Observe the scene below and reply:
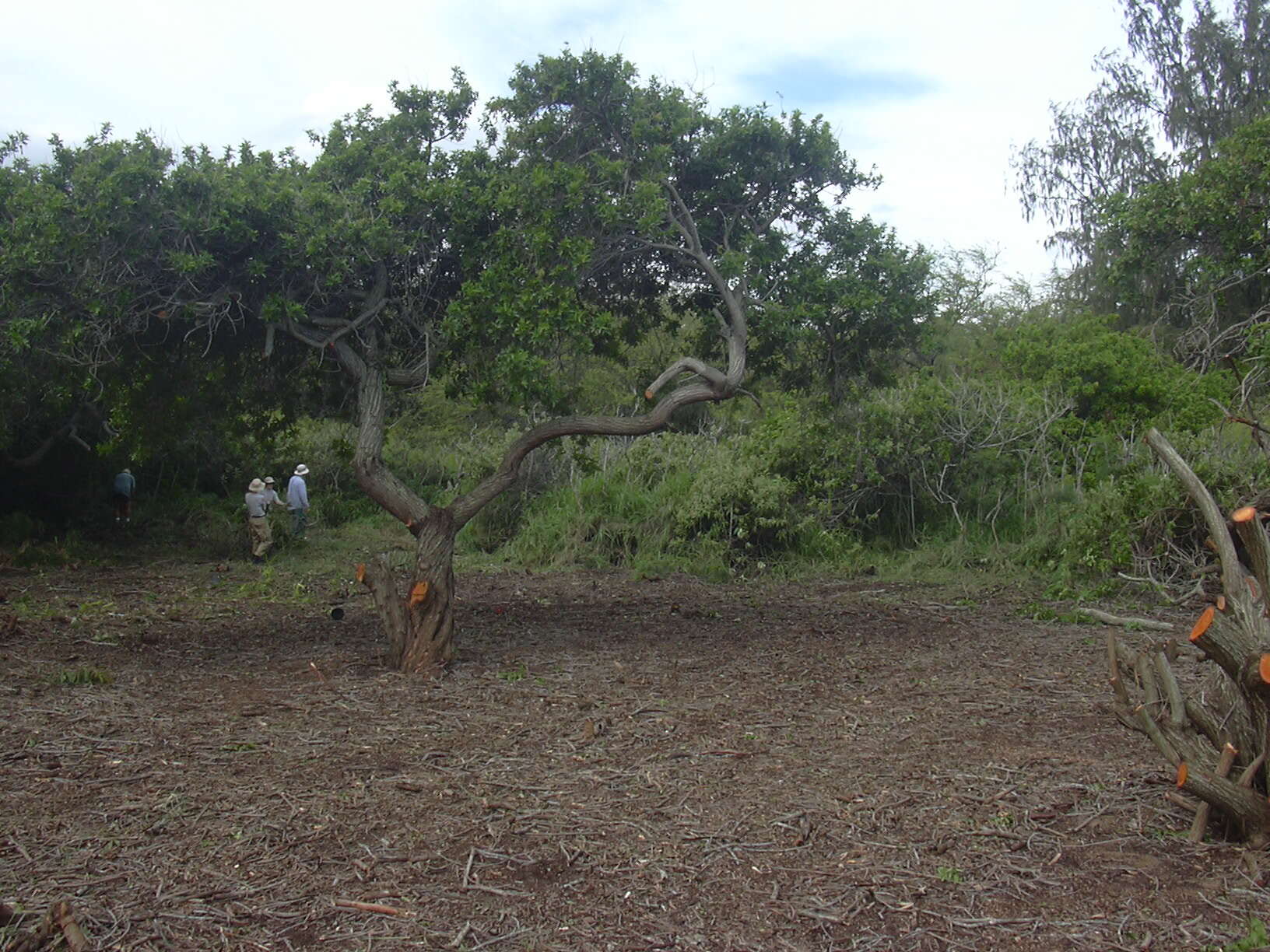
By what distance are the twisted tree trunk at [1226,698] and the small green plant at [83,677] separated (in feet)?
21.4

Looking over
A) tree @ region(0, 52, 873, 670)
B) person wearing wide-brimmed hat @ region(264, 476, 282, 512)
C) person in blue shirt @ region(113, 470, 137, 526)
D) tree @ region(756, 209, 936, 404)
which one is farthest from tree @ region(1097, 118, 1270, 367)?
person in blue shirt @ region(113, 470, 137, 526)

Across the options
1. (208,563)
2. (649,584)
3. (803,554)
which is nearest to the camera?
(649,584)

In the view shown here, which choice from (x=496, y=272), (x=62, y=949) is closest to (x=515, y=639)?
(x=496, y=272)

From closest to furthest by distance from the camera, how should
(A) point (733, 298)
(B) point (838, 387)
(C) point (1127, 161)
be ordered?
(A) point (733, 298)
(B) point (838, 387)
(C) point (1127, 161)

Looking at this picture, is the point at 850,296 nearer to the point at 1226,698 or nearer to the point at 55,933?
the point at 1226,698

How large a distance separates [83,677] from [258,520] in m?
9.25

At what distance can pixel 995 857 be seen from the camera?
4.47m

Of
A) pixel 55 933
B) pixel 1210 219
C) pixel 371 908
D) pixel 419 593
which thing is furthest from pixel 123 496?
pixel 1210 219

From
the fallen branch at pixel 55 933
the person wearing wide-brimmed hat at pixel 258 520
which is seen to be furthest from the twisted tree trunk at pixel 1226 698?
the person wearing wide-brimmed hat at pixel 258 520

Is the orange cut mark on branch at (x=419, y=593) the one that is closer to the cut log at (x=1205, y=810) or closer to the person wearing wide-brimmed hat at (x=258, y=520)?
the cut log at (x=1205, y=810)

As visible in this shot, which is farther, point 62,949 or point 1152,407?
point 1152,407

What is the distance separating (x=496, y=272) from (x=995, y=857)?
17.8 feet

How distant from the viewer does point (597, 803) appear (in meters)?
5.12

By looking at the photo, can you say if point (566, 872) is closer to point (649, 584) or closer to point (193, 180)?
point (193, 180)
